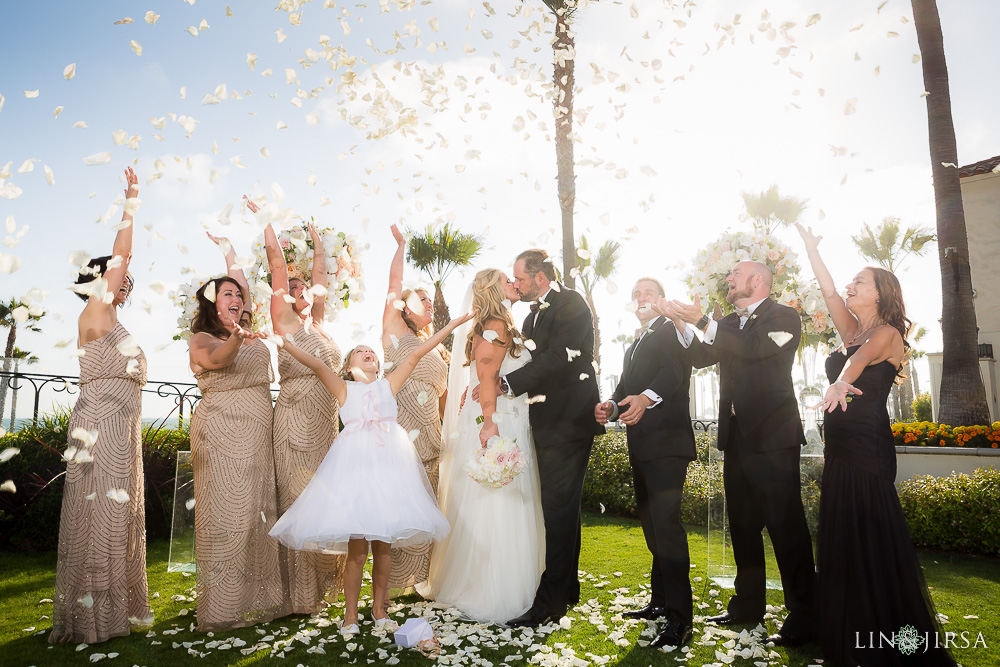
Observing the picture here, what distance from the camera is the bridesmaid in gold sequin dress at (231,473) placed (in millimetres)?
4477

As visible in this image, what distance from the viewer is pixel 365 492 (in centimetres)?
425

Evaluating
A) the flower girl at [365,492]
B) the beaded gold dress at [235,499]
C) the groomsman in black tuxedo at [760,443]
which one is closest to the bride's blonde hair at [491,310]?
the flower girl at [365,492]

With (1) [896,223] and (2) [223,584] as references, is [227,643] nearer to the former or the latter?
(2) [223,584]

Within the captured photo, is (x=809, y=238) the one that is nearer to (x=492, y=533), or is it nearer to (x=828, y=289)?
(x=828, y=289)

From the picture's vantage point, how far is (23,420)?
779 centimetres

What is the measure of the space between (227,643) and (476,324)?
2823 millimetres

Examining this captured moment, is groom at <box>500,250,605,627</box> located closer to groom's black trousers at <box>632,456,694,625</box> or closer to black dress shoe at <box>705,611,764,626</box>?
groom's black trousers at <box>632,456,694,625</box>

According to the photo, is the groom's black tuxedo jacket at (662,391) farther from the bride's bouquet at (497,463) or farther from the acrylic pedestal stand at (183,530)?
the acrylic pedestal stand at (183,530)

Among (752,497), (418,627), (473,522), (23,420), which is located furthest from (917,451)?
(23,420)

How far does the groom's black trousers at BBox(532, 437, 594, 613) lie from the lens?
4.53 m

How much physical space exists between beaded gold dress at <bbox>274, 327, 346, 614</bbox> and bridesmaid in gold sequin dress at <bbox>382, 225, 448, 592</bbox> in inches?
22.6

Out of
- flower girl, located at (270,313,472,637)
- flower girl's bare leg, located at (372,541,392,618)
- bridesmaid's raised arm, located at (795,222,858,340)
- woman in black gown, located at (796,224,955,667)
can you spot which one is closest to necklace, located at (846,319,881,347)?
woman in black gown, located at (796,224,955,667)

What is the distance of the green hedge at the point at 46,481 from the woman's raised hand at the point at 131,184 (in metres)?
3.63

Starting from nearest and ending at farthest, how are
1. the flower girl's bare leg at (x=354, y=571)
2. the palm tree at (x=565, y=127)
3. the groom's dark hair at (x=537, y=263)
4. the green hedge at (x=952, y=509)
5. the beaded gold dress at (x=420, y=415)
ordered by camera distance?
1. the flower girl's bare leg at (x=354, y=571)
2. the groom's dark hair at (x=537, y=263)
3. the beaded gold dress at (x=420, y=415)
4. the green hedge at (x=952, y=509)
5. the palm tree at (x=565, y=127)
